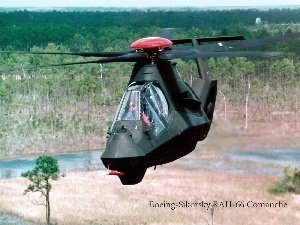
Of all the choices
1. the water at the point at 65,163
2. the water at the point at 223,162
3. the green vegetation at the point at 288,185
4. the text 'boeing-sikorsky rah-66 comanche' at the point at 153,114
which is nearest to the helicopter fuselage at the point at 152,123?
the text 'boeing-sikorsky rah-66 comanche' at the point at 153,114

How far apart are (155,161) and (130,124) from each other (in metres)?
0.87

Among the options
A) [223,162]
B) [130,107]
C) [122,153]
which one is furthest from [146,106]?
[223,162]

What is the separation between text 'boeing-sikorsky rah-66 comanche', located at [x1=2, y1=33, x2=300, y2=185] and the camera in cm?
1252

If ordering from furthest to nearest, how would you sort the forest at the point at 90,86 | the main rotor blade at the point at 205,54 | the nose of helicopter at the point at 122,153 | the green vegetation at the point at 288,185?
the forest at the point at 90,86
the green vegetation at the point at 288,185
the nose of helicopter at the point at 122,153
the main rotor blade at the point at 205,54

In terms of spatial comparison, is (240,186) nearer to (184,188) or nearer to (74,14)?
(184,188)

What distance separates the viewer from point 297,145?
49.7 metres

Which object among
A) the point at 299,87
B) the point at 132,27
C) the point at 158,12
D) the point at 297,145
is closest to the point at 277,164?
the point at 297,145

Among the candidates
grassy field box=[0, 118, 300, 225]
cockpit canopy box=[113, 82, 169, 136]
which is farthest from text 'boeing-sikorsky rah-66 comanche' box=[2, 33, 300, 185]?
grassy field box=[0, 118, 300, 225]

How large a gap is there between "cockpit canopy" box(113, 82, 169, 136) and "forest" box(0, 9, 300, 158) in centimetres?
2950

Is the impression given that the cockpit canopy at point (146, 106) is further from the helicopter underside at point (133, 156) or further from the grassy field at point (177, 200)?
the grassy field at point (177, 200)

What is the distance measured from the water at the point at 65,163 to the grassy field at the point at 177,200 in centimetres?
510

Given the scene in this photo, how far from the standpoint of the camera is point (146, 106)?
13.4m

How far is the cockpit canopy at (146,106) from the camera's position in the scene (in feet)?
43.0

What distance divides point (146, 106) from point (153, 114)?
8.7 inches
